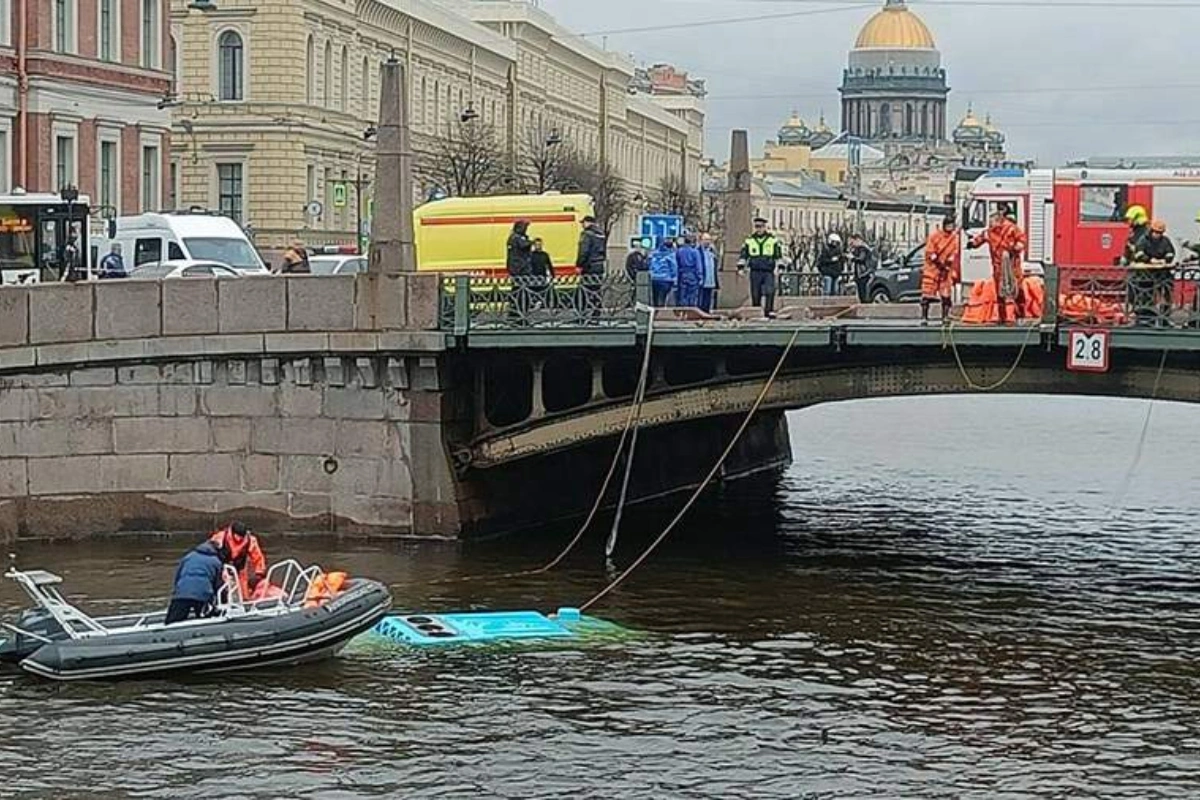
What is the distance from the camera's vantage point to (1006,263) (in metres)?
31.7

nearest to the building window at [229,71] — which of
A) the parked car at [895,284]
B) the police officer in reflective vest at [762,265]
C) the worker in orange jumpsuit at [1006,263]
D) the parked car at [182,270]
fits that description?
the parked car at [182,270]

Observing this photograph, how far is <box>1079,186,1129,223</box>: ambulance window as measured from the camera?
43.0 meters

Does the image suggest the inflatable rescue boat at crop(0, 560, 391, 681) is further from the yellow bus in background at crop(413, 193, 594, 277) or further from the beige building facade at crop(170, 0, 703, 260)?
the beige building facade at crop(170, 0, 703, 260)

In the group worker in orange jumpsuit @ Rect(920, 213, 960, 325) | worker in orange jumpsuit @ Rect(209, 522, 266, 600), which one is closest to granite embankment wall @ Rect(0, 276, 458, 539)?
worker in orange jumpsuit @ Rect(920, 213, 960, 325)

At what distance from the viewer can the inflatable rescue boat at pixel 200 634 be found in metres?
24.0

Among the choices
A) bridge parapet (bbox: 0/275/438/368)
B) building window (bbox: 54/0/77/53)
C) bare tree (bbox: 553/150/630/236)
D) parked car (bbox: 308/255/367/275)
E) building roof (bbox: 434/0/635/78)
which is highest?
building roof (bbox: 434/0/635/78)

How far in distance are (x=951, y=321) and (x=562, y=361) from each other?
6.16m

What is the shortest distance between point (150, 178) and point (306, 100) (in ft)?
50.5

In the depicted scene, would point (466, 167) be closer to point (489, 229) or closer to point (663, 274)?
point (489, 229)

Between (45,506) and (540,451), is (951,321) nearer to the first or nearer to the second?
(540,451)

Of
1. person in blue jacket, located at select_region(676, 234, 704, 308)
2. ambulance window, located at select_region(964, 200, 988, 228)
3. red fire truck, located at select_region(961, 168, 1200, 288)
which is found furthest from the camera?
ambulance window, located at select_region(964, 200, 988, 228)

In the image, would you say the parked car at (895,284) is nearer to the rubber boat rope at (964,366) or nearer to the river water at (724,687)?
the river water at (724,687)

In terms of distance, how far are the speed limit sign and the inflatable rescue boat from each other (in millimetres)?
9514

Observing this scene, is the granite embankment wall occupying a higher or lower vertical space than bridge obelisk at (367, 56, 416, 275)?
lower
